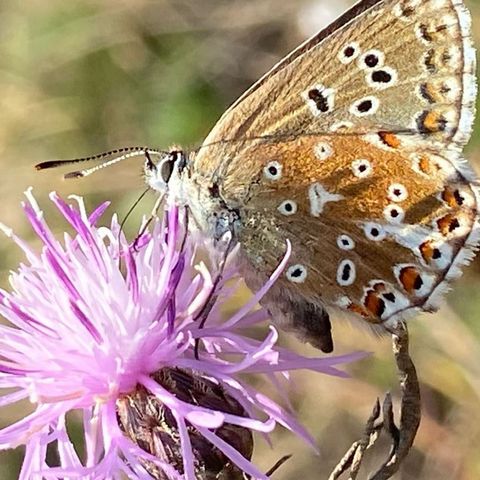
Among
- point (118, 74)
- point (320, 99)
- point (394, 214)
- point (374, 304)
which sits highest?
point (320, 99)

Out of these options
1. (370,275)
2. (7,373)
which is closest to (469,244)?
(370,275)

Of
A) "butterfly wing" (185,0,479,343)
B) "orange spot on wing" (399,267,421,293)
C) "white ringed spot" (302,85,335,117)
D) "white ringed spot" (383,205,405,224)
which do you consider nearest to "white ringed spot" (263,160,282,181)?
"butterfly wing" (185,0,479,343)

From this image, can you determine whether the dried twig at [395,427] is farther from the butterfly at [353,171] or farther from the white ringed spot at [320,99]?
the white ringed spot at [320,99]

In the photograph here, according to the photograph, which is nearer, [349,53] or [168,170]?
[349,53]

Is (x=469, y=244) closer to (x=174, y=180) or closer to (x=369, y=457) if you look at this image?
(x=174, y=180)

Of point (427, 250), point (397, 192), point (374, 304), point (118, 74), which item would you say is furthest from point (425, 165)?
point (118, 74)

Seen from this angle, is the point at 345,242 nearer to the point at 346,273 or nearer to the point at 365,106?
the point at 346,273
